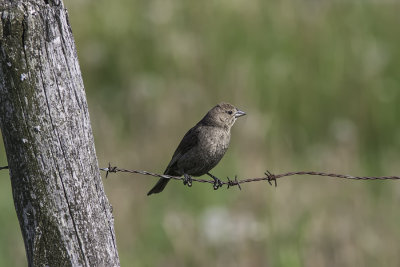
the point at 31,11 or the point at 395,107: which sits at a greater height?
the point at 395,107

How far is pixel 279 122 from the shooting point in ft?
29.4

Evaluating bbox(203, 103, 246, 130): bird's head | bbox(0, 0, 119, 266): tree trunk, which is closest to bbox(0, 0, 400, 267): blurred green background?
bbox(203, 103, 246, 130): bird's head

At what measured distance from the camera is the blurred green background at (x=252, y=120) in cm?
636

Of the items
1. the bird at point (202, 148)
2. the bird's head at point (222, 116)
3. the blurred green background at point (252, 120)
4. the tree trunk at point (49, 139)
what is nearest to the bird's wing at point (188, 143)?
the bird at point (202, 148)

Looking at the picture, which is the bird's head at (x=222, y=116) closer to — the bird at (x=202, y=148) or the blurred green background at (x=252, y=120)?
the bird at (x=202, y=148)

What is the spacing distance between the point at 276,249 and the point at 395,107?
12.1 ft

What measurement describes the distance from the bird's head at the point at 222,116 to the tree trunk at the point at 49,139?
2147 mm

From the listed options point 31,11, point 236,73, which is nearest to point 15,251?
point 236,73

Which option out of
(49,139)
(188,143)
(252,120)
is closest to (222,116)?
(188,143)

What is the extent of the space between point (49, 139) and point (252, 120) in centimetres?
511

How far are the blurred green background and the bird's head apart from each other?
136cm

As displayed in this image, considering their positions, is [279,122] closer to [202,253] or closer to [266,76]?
[266,76]

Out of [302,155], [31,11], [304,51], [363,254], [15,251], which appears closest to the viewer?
[31,11]

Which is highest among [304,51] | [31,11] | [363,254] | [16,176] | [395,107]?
[304,51]
